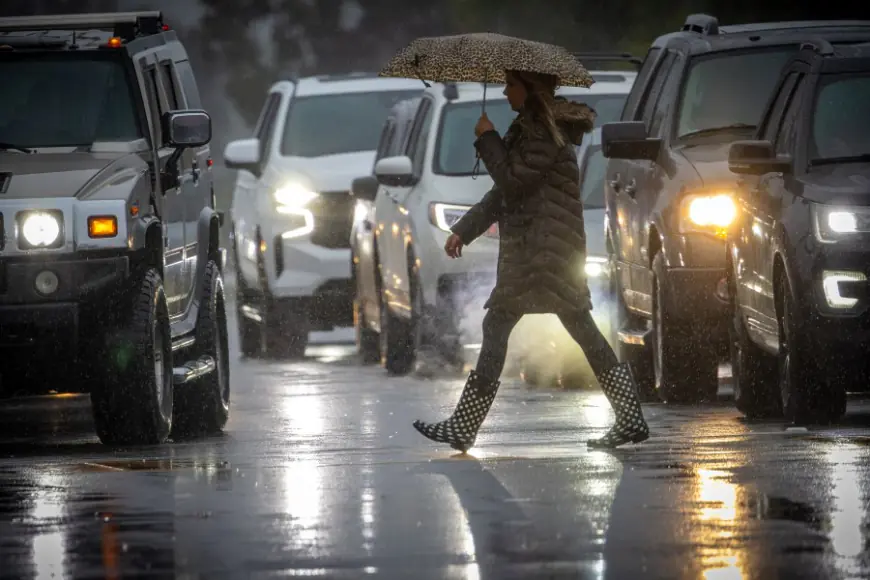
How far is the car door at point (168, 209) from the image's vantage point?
13.9 meters

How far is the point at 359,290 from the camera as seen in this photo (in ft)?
71.5

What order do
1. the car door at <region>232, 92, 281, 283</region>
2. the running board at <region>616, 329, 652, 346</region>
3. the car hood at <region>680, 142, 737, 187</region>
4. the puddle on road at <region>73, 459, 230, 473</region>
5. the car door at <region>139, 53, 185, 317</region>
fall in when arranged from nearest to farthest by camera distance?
the puddle on road at <region>73, 459, 230, 473</region>, the car door at <region>139, 53, 185, 317</region>, the car hood at <region>680, 142, 737, 187</region>, the running board at <region>616, 329, 652, 346</region>, the car door at <region>232, 92, 281, 283</region>

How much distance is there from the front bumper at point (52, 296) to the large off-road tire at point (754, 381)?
3587mm

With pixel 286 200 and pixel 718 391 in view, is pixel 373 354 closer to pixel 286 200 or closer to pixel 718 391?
pixel 286 200

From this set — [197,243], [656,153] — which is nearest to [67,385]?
[197,243]

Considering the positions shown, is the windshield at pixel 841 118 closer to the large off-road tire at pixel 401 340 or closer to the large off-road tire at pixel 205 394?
the large off-road tire at pixel 205 394

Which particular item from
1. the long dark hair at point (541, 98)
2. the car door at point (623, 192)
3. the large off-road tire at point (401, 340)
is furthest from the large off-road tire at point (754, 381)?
the large off-road tire at point (401, 340)

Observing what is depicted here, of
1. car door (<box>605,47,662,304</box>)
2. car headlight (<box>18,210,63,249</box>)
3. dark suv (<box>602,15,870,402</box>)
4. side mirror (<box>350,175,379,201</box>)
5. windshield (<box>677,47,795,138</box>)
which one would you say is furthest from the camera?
side mirror (<box>350,175,379,201</box>)

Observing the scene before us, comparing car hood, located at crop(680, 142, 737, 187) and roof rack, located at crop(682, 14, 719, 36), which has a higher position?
roof rack, located at crop(682, 14, 719, 36)

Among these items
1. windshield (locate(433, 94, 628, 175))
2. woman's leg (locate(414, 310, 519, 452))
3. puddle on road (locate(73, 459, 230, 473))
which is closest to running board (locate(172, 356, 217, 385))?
puddle on road (locate(73, 459, 230, 473))

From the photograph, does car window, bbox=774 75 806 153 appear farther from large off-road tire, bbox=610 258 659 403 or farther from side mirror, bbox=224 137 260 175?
side mirror, bbox=224 137 260 175

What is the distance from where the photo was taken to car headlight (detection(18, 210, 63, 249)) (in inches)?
499

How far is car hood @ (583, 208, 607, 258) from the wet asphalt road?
3.98 meters

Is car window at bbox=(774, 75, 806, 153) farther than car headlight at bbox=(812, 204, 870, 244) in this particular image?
Yes
